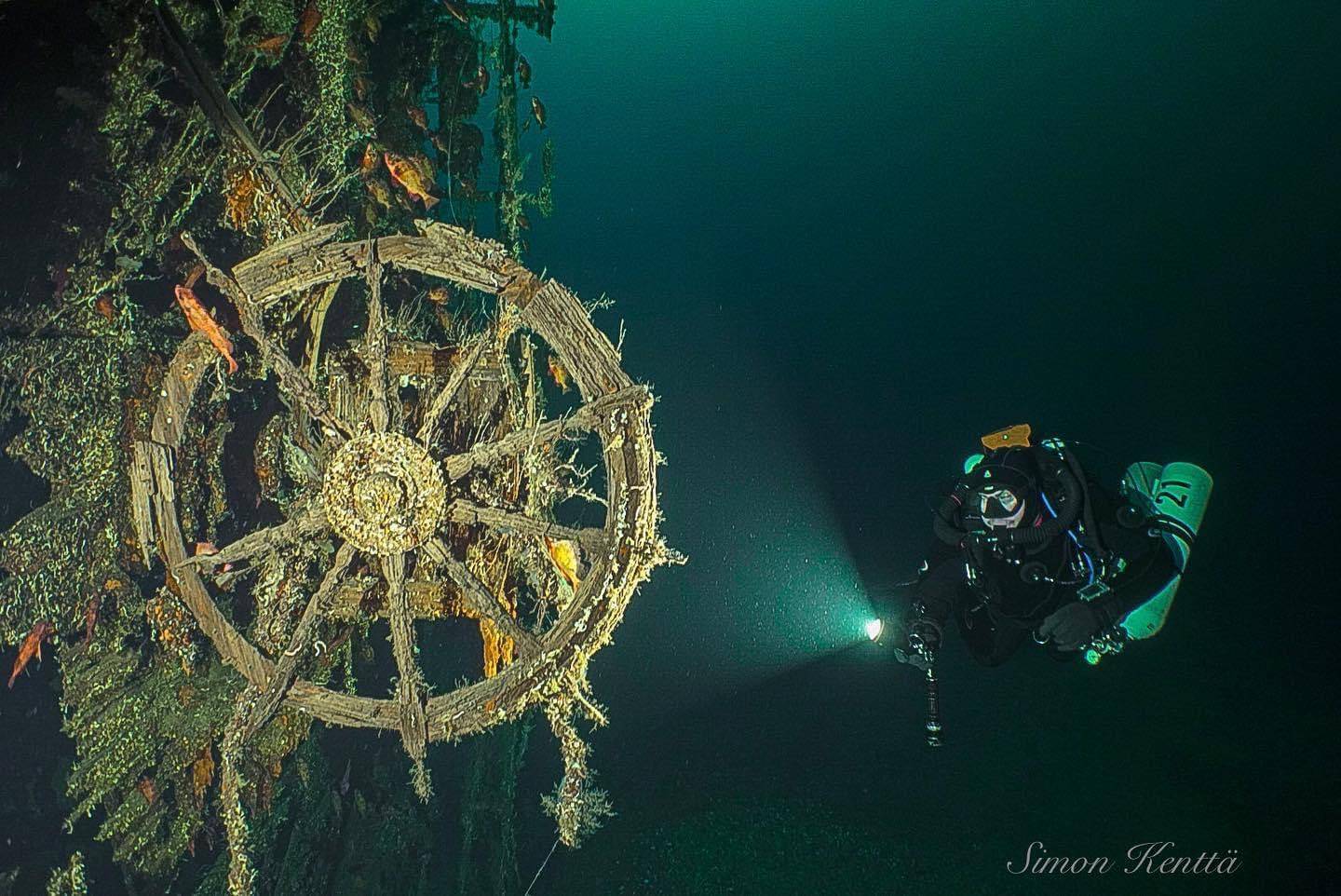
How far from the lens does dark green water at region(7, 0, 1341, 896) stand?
2.46m

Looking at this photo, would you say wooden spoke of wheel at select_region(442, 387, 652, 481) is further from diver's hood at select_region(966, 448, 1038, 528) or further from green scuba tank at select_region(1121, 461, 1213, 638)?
green scuba tank at select_region(1121, 461, 1213, 638)

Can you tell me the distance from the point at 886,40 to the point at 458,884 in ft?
13.2

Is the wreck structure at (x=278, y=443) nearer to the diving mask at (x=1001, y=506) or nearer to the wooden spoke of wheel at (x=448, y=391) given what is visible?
the wooden spoke of wheel at (x=448, y=391)

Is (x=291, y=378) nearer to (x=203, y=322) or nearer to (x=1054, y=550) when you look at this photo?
(x=203, y=322)

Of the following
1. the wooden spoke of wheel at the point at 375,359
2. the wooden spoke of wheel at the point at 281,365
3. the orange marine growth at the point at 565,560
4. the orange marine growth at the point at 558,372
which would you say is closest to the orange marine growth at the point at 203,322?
the wooden spoke of wheel at the point at 281,365

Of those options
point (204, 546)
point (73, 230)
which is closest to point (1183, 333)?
point (204, 546)

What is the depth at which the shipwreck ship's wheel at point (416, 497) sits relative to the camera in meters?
1.88

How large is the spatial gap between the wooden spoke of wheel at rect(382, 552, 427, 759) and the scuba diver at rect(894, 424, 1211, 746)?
5.48 feet

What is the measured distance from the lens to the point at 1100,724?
2520 millimetres

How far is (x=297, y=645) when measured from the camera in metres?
2.09

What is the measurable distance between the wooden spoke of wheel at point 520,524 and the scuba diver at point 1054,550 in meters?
1.28

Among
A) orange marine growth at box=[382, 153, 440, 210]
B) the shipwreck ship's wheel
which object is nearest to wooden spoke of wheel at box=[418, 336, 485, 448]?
the shipwreck ship's wheel

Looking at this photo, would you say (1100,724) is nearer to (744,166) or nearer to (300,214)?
(744,166)

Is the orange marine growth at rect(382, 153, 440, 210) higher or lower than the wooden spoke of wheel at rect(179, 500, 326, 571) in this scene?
higher
